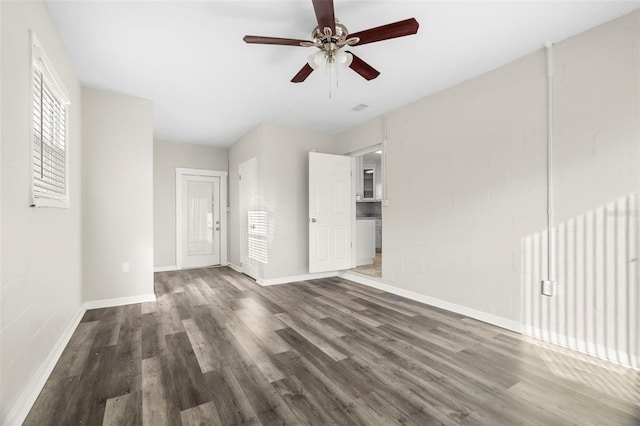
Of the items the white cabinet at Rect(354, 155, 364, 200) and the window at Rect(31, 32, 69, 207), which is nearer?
the window at Rect(31, 32, 69, 207)

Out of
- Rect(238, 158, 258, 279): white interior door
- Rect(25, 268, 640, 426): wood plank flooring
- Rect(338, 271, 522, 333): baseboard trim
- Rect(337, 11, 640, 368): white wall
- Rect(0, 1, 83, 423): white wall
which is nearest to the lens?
Rect(0, 1, 83, 423): white wall

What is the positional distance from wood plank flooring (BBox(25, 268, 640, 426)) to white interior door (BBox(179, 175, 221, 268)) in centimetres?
281

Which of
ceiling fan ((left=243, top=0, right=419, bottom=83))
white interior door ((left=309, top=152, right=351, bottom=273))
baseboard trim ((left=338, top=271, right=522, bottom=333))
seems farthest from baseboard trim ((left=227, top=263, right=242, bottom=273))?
ceiling fan ((left=243, top=0, right=419, bottom=83))

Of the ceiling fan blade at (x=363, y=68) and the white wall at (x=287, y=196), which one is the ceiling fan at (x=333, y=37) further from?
the white wall at (x=287, y=196)

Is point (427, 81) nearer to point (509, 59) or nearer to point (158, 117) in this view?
A: point (509, 59)

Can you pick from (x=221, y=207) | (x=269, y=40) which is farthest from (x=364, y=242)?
(x=269, y=40)

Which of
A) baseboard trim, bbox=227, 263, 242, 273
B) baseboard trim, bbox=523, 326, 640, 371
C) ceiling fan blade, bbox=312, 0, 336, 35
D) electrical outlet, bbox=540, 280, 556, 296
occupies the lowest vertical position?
baseboard trim, bbox=227, 263, 242, 273

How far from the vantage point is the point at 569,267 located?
2383 millimetres

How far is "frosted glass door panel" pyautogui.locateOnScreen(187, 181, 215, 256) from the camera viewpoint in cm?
599

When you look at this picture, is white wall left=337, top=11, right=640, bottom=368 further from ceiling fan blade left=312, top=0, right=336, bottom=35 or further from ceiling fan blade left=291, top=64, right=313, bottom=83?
ceiling fan blade left=312, top=0, right=336, bottom=35

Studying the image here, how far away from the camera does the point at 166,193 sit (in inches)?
227

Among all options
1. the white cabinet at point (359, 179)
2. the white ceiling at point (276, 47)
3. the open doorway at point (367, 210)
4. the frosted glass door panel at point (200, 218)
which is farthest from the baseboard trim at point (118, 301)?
the white cabinet at point (359, 179)

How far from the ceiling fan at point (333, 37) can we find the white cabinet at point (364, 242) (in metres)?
3.79

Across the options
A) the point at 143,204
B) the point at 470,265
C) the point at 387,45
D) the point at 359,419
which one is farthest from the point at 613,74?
the point at 143,204
